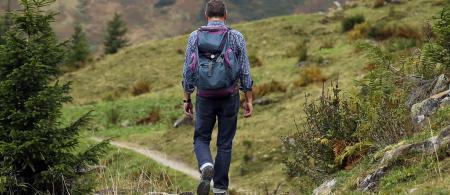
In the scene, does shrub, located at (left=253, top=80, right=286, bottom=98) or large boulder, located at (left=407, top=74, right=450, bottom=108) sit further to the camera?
shrub, located at (left=253, top=80, right=286, bottom=98)

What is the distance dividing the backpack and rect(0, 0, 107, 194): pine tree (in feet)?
7.38

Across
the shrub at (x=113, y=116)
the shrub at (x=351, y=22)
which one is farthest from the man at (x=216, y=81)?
the shrub at (x=351, y=22)

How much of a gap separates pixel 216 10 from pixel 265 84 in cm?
1406

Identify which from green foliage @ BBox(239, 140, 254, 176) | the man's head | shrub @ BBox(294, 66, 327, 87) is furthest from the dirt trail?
the man's head

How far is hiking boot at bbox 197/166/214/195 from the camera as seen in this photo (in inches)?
263

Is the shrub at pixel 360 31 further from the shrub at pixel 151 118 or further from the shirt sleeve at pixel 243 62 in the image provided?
the shirt sleeve at pixel 243 62

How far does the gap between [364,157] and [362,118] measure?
0.87 metres

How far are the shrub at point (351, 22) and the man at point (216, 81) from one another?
2151 cm

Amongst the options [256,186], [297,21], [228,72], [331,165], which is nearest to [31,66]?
[228,72]

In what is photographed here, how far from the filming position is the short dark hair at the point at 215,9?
23.0 ft

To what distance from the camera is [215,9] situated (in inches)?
277

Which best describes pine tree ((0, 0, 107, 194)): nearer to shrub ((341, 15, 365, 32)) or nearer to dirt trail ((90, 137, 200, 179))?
dirt trail ((90, 137, 200, 179))

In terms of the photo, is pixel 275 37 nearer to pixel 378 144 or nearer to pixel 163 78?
pixel 163 78

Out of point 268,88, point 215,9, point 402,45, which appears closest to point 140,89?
point 268,88
